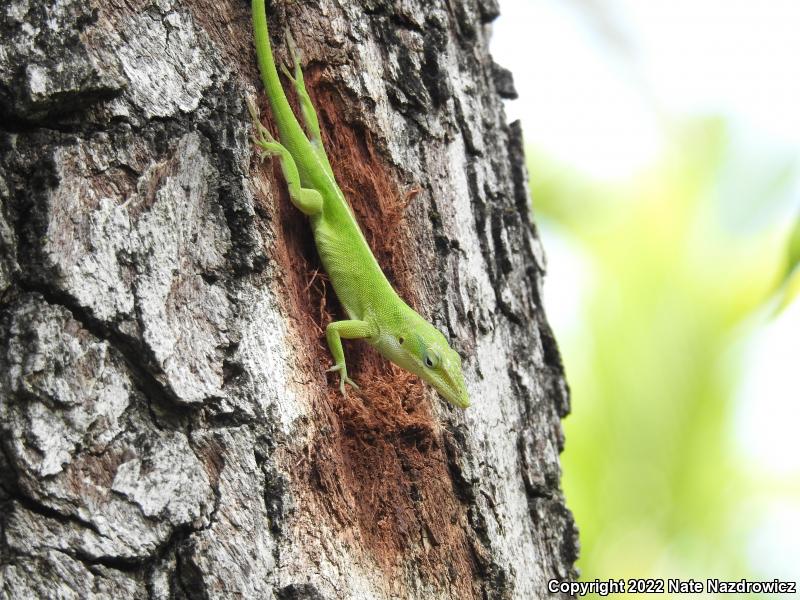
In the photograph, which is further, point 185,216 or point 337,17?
point 337,17

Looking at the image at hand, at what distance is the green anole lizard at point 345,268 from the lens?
2570 millimetres

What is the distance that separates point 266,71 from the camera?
2434mm

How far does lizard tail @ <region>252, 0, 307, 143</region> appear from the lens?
94.5 inches

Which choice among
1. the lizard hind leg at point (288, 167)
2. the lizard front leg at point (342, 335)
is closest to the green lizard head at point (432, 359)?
the lizard front leg at point (342, 335)

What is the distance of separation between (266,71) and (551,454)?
5.73 feet

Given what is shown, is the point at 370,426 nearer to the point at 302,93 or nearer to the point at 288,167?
the point at 288,167

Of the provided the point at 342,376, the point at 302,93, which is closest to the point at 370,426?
the point at 342,376

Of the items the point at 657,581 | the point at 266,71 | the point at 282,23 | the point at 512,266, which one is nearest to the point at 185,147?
the point at 266,71

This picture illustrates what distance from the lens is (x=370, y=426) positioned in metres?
2.45

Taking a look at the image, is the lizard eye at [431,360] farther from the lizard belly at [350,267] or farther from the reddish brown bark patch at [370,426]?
the lizard belly at [350,267]

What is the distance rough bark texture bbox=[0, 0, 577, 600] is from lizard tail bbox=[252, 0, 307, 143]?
0.16 feet

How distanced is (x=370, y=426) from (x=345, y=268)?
2.12 feet

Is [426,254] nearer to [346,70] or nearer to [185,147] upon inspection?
[346,70]

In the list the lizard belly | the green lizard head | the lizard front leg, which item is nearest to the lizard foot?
the lizard front leg
